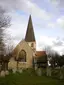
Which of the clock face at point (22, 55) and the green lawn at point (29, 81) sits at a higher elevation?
the clock face at point (22, 55)

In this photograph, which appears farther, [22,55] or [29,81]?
[22,55]

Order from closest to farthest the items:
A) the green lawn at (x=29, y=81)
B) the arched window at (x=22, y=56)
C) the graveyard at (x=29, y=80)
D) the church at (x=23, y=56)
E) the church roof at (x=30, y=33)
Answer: the green lawn at (x=29, y=81) → the graveyard at (x=29, y=80) → the church at (x=23, y=56) → the arched window at (x=22, y=56) → the church roof at (x=30, y=33)

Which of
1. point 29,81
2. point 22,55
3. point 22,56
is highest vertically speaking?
point 22,55

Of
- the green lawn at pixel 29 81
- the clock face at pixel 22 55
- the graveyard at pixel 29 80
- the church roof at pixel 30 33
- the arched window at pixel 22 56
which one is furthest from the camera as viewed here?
the church roof at pixel 30 33

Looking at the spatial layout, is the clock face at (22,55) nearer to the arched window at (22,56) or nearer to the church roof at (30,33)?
the arched window at (22,56)

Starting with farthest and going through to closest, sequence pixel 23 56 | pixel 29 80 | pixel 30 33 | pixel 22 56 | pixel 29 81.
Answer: pixel 30 33, pixel 23 56, pixel 22 56, pixel 29 80, pixel 29 81

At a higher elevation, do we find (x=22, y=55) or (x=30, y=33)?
(x=30, y=33)

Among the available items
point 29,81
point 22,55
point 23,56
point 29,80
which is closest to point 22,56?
point 22,55

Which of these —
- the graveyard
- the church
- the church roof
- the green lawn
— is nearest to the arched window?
the church

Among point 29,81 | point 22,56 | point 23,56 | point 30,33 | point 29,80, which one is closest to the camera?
point 29,81

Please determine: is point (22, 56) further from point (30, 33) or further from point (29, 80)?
point (29, 80)

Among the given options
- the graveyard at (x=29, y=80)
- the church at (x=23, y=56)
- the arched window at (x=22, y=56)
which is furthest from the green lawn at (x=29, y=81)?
the arched window at (x=22, y=56)

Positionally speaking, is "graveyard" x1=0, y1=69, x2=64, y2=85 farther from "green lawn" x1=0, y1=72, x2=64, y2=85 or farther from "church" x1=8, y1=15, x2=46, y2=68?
"church" x1=8, y1=15, x2=46, y2=68

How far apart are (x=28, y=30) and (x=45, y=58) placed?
15143 mm
